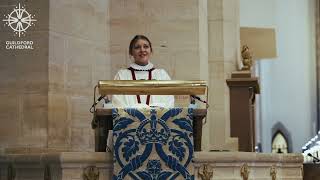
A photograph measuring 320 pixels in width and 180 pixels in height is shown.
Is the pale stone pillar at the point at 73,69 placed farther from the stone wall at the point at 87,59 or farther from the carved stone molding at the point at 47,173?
the carved stone molding at the point at 47,173

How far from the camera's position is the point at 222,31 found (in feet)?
37.1

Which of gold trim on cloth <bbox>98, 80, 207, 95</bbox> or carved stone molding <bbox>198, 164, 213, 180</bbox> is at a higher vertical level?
gold trim on cloth <bbox>98, 80, 207, 95</bbox>

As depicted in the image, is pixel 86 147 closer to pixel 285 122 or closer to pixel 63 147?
pixel 63 147

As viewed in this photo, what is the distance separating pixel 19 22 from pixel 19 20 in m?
0.03

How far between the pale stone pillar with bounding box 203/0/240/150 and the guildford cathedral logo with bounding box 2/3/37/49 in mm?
2732

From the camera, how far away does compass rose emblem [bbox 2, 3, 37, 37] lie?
9.30m

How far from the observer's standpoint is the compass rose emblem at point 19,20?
930 centimetres

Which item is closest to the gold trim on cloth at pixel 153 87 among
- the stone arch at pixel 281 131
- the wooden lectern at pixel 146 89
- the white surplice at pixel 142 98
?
the wooden lectern at pixel 146 89

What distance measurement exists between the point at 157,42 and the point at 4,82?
85.0 inches

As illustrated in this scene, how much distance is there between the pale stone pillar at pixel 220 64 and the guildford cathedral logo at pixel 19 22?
108 inches

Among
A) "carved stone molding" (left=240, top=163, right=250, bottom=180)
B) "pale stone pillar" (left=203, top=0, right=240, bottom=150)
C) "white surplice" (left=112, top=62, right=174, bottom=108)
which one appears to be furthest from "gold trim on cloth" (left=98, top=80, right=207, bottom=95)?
"pale stone pillar" (left=203, top=0, right=240, bottom=150)

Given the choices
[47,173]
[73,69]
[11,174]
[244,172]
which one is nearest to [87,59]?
[73,69]

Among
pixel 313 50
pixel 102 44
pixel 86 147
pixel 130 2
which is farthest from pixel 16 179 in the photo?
pixel 313 50

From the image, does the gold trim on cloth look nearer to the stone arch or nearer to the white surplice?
the white surplice
